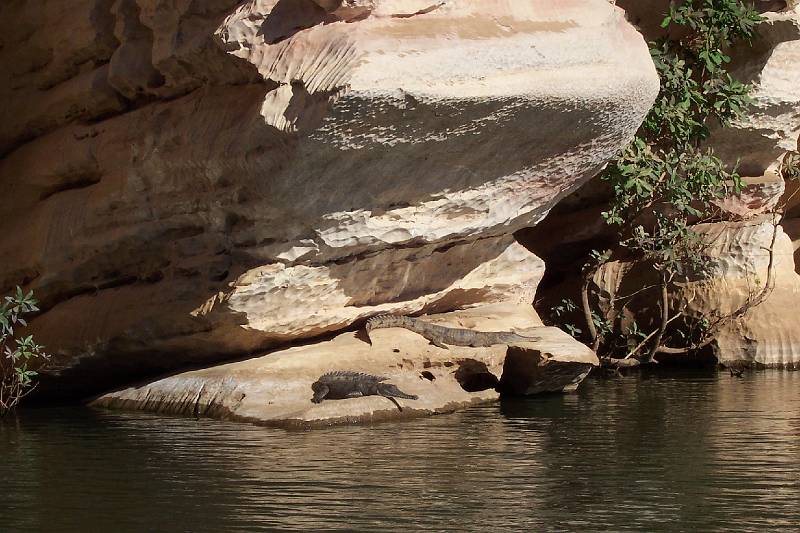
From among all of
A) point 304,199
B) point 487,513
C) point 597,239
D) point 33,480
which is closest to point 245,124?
point 304,199

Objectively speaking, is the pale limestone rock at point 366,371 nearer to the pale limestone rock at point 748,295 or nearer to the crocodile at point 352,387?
the crocodile at point 352,387

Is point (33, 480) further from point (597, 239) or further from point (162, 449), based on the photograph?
point (597, 239)

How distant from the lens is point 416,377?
12.0 metres

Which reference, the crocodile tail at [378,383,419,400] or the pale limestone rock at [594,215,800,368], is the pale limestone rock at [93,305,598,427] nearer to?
the crocodile tail at [378,383,419,400]

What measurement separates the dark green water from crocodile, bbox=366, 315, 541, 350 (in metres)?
0.81

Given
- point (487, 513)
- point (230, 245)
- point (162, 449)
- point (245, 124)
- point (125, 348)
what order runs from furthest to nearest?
point (125, 348)
point (230, 245)
point (245, 124)
point (162, 449)
point (487, 513)

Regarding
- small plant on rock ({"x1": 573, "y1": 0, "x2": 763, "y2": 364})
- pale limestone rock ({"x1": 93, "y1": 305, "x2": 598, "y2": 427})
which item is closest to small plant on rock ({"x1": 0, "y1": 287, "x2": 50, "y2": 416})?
pale limestone rock ({"x1": 93, "y1": 305, "x2": 598, "y2": 427})

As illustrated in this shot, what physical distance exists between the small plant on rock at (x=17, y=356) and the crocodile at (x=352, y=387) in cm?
257

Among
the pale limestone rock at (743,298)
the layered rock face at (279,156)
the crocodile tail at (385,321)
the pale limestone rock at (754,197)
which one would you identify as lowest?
the pale limestone rock at (743,298)

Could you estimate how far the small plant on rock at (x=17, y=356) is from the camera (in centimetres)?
1139

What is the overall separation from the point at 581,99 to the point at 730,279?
188 inches

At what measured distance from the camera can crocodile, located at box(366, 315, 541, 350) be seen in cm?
1245

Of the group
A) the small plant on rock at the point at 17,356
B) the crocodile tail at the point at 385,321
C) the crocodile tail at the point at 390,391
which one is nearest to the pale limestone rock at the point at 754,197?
the crocodile tail at the point at 385,321

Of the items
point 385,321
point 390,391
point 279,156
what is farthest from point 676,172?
point 279,156
